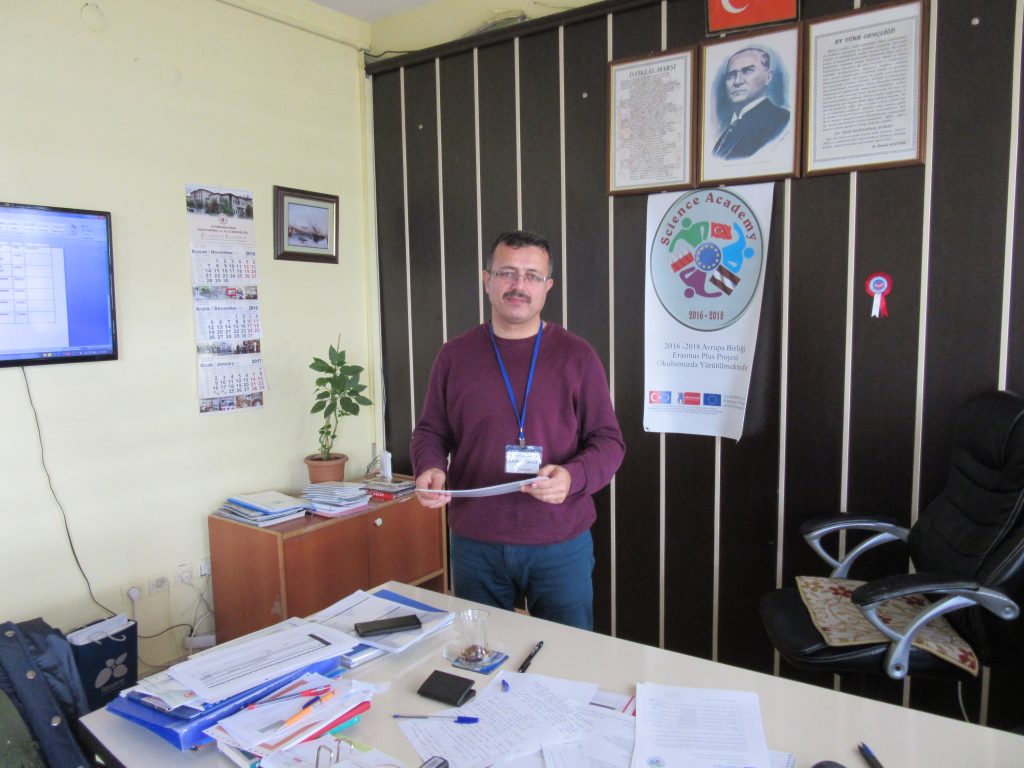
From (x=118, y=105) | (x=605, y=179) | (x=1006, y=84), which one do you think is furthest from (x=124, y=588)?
(x=1006, y=84)

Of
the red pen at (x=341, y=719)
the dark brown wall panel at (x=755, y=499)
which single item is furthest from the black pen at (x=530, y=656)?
the dark brown wall panel at (x=755, y=499)

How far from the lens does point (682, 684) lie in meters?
1.35

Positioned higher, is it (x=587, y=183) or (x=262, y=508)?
(x=587, y=183)

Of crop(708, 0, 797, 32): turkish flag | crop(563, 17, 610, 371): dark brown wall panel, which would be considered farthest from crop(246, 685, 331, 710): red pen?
crop(708, 0, 797, 32): turkish flag

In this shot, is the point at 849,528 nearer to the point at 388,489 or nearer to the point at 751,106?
the point at 751,106

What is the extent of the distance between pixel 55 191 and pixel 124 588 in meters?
1.49

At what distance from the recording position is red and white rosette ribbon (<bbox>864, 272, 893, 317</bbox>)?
2.35 m

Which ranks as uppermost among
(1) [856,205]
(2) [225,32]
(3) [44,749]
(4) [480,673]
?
(2) [225,32]

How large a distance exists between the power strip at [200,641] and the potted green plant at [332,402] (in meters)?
0.78

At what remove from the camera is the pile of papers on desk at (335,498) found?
114 inches

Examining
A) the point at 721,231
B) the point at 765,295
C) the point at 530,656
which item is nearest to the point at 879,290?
the point at 765,295

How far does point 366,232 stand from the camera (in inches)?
143

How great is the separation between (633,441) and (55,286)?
2219 mm

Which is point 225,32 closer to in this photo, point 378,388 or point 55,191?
point 55,191
